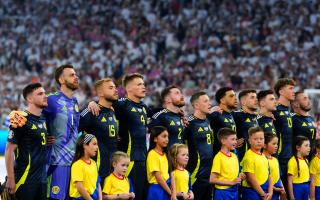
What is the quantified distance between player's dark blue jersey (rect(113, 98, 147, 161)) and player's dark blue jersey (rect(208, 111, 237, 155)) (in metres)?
1.34

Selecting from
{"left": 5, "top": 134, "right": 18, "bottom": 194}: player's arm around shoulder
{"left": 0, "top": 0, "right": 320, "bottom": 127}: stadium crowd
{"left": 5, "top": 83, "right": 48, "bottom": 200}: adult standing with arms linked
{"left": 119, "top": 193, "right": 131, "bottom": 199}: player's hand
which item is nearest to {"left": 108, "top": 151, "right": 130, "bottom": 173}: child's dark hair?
{"left": 119, "top": 193, "right": 131, "bottom": 199}: player's hand

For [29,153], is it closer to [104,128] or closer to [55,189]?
[55,189]

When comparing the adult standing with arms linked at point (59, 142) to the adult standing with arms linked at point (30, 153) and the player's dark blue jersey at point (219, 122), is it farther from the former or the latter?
the player's dark blue jersey at point (219, 122)

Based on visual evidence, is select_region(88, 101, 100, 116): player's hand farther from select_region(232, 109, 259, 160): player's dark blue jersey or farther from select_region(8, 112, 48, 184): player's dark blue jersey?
select_region(232, 109, 259, 160): player's dark blue jersey

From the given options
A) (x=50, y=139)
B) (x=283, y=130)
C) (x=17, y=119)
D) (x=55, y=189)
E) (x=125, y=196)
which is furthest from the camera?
(x=283, y=130)

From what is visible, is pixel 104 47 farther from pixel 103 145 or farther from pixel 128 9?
pixel 103 145

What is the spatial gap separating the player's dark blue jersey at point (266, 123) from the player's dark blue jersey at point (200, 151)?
117cm

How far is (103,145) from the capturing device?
36.6 ft

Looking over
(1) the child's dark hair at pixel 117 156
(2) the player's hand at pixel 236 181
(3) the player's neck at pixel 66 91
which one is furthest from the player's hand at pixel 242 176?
(3) the player's neck at pixel 66 91

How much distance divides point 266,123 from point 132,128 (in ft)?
8.14

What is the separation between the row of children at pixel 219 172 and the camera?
10.6m

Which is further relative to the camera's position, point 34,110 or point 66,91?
point 66,91

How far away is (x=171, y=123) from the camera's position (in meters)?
11.9

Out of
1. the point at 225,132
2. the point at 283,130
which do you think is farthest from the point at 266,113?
the point at 225,132
